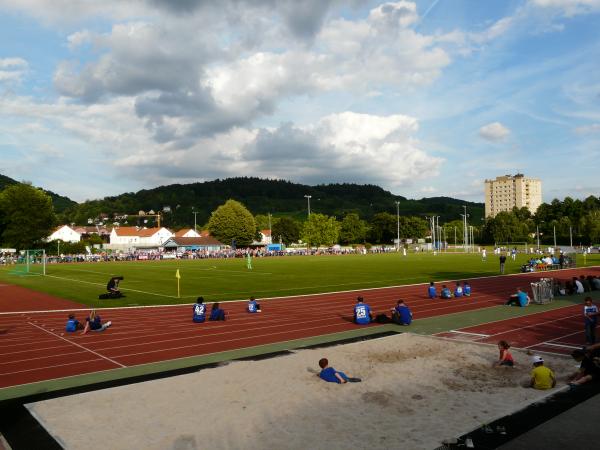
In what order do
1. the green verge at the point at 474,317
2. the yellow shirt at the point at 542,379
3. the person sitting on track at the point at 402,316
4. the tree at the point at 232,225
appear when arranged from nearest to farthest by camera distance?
A: the yellow shirt at the point at 542,379 → the green verge at the point at 474,317 → the person sitting on track at the point at 402,316 → the tree at the point at 232,225

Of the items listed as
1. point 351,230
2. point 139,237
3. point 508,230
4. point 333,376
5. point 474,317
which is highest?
point 351,230

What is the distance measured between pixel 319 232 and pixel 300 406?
347 feet

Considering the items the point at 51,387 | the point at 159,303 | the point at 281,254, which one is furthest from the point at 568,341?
the point at 281,254

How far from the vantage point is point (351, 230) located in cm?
13988

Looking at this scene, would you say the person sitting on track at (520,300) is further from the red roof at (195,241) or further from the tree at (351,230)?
the tree at (351,230)

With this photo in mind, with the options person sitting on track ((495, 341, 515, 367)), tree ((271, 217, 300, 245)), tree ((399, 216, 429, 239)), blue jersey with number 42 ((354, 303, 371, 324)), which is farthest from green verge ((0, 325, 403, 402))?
tree ((271, 217, 300, 245))

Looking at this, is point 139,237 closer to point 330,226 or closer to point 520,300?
point 330,226

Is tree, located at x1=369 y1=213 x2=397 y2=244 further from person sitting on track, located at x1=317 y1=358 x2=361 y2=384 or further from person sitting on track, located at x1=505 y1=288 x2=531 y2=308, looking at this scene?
person sitting on track, located at x1=317 y1=358 x2=361 y2=384

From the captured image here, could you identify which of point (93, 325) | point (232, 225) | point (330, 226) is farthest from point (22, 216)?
point (93, 325)

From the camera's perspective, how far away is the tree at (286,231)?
5960 inches

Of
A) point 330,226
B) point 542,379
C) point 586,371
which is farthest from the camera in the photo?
Result: point 330,226

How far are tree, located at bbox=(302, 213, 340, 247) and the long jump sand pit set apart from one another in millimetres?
101830

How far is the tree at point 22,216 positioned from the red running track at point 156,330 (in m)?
59.8

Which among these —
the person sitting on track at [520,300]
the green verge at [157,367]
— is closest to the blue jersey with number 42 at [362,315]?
the green verge at [157,367]
